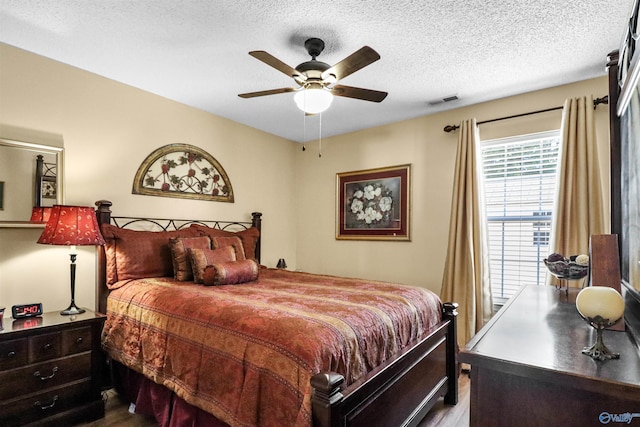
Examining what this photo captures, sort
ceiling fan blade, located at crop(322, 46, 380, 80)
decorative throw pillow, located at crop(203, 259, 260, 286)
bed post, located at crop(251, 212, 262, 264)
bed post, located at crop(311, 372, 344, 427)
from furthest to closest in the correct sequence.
A: bed post, located at crop(251, 212, 262, 264)
decorative throw pillow, located at crop(203, 259, 260, 286)
ceiling fan blade, located at crop(322, 46, 380, 80)
bed post, located at crop(311, 372, 344, 427)

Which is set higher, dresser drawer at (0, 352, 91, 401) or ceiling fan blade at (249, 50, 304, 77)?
ceiling fan blade at (249, 50, 304, 77)

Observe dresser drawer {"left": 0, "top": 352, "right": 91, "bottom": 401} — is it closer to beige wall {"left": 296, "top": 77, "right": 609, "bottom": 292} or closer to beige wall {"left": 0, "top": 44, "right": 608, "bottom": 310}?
beige wall {"left": 0, "top": 44, "right": 608, "bottom": 310}

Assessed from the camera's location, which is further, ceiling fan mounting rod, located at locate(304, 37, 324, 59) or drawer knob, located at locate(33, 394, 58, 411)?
ceiling fan mounting rod, located at locate(304, 37, 324, 59)

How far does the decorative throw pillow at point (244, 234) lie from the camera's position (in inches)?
134

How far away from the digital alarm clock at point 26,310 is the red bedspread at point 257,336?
0.44 m

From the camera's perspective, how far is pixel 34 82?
2.56 m

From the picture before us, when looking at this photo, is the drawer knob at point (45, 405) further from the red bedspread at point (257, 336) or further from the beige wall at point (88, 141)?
the beige wall at point (88, 141)

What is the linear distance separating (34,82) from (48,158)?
58 cm

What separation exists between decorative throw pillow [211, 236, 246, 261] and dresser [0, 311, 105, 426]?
107 centimetres

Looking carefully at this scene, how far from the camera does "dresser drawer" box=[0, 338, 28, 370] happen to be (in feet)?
6.50

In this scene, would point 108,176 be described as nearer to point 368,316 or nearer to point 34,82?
point 34,82

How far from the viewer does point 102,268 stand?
9.14 feet

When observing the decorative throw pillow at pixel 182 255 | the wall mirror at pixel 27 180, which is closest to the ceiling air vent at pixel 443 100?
the decorative throw pillow at pixel 182 255

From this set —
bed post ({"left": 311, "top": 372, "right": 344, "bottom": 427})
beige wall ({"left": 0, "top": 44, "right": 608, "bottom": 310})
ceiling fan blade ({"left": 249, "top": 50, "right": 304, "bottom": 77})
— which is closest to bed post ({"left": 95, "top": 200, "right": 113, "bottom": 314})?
beige wall ({"left": 0, "top": 44, "right": 608, "bottom": 310})
